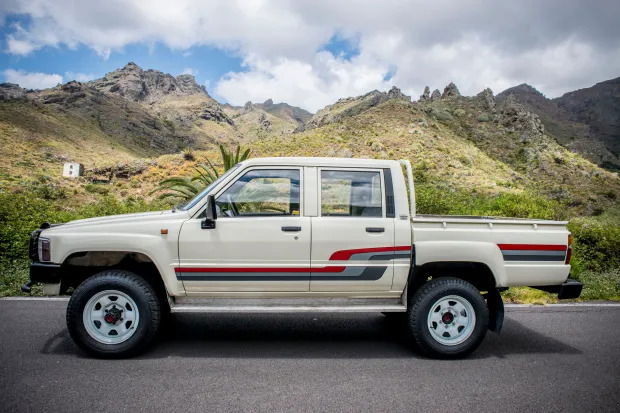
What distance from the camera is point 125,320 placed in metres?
4.69

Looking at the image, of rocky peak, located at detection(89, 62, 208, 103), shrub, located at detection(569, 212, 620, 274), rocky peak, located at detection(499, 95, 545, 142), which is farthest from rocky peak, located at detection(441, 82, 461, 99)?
rocky peak, located at detection(89, 62, 208, 103)

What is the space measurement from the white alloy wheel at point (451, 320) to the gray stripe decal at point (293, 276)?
2.53 feet

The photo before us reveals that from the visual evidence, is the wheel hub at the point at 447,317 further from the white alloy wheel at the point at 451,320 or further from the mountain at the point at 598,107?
the mountain at the point at 598,107

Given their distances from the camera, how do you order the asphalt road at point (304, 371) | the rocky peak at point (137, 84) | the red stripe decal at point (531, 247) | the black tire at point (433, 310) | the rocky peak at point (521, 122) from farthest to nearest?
the rocky peak at point (137, 84) < the rocky peak at point (521, 122) < the red stripe decal at point (531, 247) < the black tire at point (433, 310) < the asphalt road at point (304, 371)

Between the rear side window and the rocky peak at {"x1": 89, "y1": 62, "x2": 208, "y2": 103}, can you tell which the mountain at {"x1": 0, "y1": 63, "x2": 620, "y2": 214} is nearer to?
the rear side window

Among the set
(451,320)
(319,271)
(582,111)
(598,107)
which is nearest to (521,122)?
(451,320)

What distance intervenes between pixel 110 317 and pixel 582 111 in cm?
19799

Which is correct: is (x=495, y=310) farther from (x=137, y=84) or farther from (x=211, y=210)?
(x=137, y=84)

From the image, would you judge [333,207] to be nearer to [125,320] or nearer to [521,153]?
[125,320]

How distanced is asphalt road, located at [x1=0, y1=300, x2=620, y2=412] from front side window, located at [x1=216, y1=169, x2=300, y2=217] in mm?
1592

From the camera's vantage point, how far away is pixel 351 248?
4.77 m

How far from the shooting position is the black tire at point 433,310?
15.7ft

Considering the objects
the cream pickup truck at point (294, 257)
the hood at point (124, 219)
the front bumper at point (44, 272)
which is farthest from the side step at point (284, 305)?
the front bumper at point (44, 272)

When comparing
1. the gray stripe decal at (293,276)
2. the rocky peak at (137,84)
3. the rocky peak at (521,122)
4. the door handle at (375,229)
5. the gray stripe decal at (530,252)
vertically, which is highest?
the rocky peak at (137,84)
